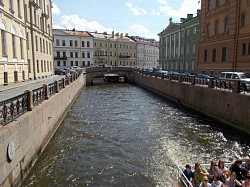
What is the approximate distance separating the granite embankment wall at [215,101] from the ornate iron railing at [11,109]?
1166 centimetres

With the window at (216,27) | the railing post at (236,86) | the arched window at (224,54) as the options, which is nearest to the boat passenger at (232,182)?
the railing post at (236,86)

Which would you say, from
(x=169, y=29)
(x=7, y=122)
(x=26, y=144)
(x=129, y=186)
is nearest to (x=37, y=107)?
(x=26, y=144)

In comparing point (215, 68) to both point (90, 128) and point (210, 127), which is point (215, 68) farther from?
point (90, 128)

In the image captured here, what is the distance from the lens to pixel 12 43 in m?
22.3

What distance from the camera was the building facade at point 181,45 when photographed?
43.7 metres

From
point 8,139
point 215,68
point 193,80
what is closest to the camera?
point 8,139

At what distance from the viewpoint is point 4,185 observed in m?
6.64

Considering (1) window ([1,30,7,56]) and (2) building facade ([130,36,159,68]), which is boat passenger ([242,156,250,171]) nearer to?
(1) window ([1,30,7,56])

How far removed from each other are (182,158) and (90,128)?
21.6ft

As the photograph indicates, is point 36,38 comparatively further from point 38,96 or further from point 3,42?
point 38,96

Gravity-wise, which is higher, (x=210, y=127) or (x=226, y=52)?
(x=226, y=52)

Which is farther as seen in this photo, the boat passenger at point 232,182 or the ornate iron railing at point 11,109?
the ornate iron railing at point 11,109

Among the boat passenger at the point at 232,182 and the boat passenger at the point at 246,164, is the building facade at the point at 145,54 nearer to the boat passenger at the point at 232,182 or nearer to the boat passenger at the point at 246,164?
the boat passenger at the point at 246,164

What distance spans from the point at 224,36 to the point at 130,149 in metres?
24.1
